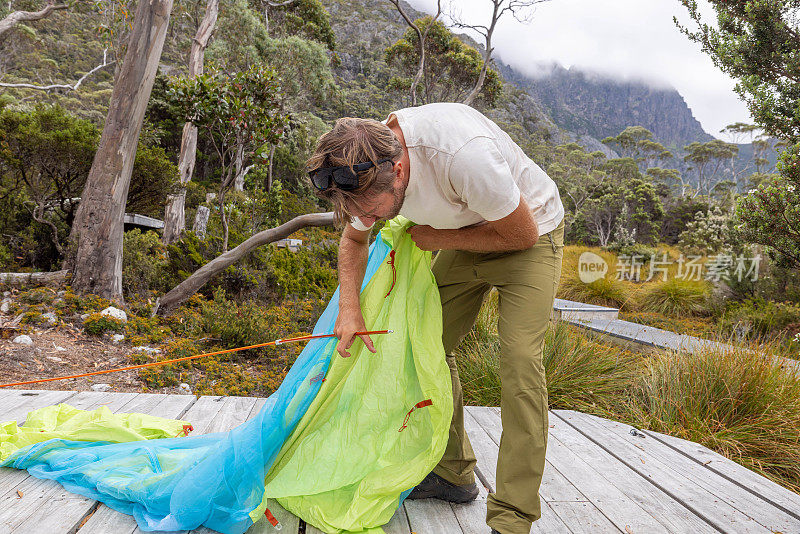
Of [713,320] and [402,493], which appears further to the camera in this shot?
[713,320]

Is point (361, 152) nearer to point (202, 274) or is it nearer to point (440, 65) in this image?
point (202, 274)

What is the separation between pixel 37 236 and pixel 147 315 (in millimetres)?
1916

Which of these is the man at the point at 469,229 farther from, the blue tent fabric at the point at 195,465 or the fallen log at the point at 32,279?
the fallen log at the point at 32,279

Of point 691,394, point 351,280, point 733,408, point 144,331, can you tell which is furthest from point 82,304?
point 733,408

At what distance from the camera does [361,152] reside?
1333 mm

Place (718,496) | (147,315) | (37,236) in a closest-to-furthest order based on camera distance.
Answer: (718,496) → (147,315) → (37,236)

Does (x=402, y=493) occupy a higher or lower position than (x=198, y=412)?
higher

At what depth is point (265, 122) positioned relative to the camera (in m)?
6.55

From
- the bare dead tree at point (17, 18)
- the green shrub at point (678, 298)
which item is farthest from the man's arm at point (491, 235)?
the bare dead tree at point (17, 18)

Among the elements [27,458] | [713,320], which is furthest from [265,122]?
[713,320]

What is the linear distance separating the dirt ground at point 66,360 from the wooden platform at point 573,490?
96cm

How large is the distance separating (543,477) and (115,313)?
174 inches

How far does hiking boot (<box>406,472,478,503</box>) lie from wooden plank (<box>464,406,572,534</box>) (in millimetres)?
76

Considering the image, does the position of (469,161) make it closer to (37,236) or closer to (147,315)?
(147,315)
